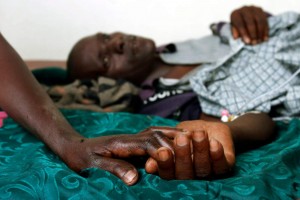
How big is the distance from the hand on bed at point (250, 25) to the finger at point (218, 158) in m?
0.83

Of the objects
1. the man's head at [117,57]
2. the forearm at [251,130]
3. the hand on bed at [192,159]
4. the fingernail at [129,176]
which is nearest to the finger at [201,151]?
the hand on bed at [192,159]

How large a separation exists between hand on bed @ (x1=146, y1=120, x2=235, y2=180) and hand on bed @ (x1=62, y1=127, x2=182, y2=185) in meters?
0.03

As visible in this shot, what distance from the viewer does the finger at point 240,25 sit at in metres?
1.56

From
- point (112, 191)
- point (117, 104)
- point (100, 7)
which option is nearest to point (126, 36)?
point (117, 104)

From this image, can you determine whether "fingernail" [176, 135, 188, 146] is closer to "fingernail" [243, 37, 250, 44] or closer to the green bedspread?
the green bedspread

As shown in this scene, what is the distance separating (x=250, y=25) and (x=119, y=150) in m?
0.92

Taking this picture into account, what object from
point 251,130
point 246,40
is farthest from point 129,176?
point 246,40

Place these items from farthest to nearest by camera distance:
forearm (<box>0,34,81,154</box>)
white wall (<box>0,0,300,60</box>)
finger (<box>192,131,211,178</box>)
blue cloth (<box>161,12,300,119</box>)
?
1. white wall (<box>0,0,300,60</box>)
2. blue cloth (<box>161,12,300,119</box>)
3. forearm (<box>0,34,81,154</box>)
4. finger (<box>192,131,211,178</box>)

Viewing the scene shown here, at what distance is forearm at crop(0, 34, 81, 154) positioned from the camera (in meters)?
0.95

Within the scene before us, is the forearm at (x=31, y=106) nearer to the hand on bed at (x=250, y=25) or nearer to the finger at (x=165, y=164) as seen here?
the finger at (x=165, y=164)

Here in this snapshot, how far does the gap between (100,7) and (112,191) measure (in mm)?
1657

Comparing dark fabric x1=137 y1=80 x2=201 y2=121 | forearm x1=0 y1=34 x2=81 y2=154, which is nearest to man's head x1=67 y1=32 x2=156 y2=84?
dark fabric x1=137 y1=80 x2=201 y2=121

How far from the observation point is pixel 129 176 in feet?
2.64

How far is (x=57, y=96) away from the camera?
5.44ft
